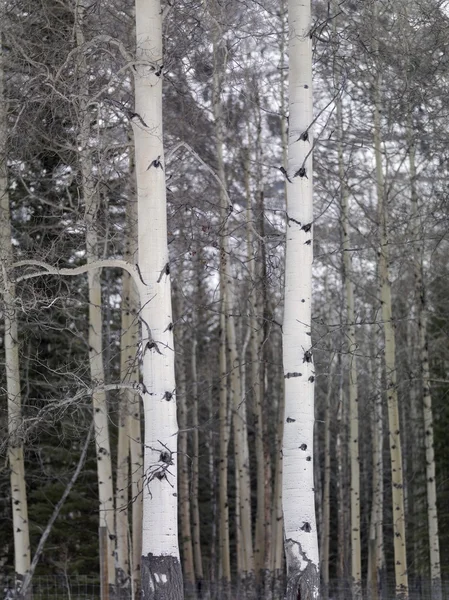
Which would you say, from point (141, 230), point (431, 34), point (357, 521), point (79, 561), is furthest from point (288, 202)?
point (79, 561)

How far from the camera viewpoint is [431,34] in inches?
384

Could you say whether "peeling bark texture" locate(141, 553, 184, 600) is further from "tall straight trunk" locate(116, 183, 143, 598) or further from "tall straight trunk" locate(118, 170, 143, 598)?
"tall straight trunk" locate(116, 183, 143, 598)

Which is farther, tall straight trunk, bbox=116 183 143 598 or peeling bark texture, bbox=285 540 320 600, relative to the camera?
tall straight trunk, bbox=116 183 143 598

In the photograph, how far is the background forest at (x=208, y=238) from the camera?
8.24m

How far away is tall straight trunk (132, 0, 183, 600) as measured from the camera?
20.3ft

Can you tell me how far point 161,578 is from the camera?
20.1 feet

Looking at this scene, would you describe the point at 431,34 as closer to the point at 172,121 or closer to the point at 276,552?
the point at 172,121

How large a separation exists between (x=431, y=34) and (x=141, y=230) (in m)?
5.01

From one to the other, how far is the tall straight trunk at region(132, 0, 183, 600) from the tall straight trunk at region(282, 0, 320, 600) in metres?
0.89

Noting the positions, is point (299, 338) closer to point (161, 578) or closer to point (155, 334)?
point (155, 334)

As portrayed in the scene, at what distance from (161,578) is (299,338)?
2.08 metres

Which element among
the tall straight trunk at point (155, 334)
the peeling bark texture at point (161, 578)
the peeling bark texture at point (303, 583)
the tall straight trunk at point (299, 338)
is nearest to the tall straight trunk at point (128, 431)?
the tall straight trunk at point (155, 334)

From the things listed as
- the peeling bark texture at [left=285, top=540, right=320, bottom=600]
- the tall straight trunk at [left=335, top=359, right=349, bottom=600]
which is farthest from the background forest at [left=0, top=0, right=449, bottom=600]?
the peeling bark texture at [left=285, top=540, right=320, bottom=600]

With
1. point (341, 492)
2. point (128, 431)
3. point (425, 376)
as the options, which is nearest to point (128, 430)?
point (128, 431)
